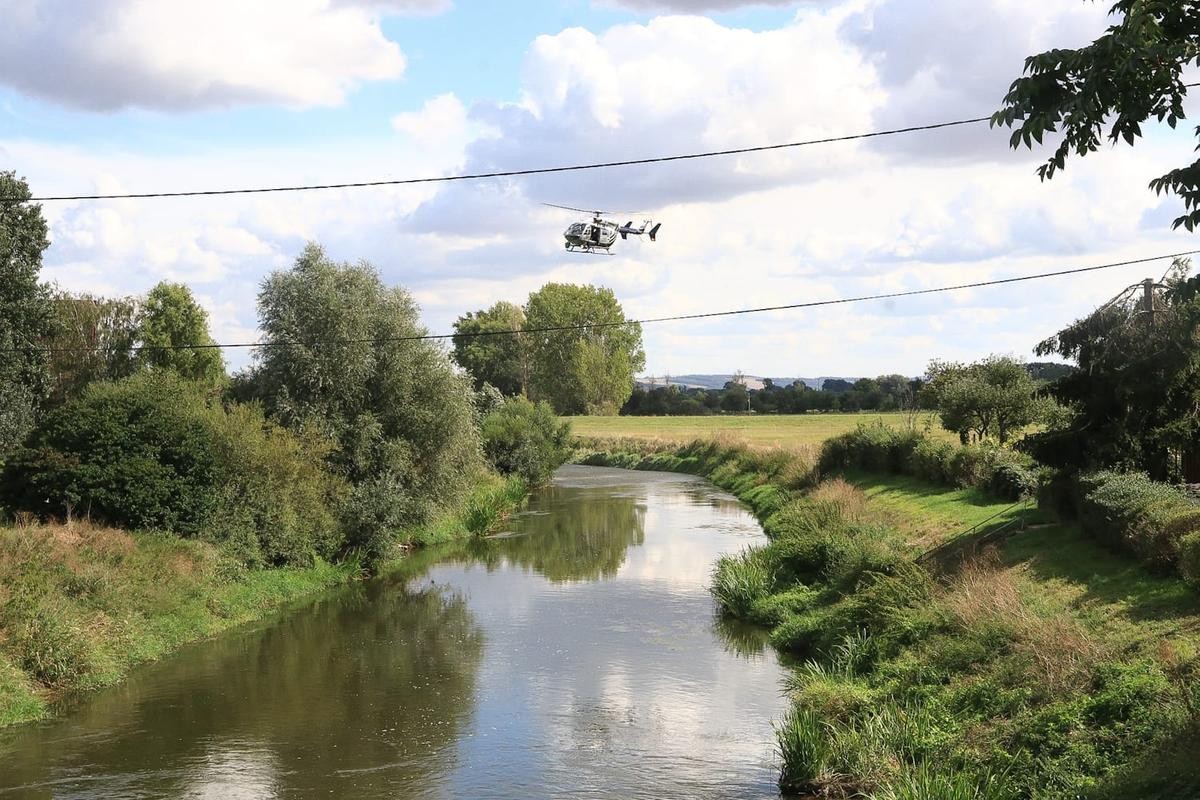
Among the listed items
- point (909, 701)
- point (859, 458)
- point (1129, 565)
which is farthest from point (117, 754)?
point (859, 458)

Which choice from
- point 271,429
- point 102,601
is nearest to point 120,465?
point 102,601

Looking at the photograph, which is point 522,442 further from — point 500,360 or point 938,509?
point 500,360

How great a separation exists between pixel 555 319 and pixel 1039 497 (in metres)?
106

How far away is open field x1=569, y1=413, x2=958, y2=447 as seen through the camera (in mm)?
80375

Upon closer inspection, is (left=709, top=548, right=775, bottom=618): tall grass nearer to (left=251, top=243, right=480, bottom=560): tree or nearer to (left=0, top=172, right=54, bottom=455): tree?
(left=251, top=243, right=480, bottom=560): tree

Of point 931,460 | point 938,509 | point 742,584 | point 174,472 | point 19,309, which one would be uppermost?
point 19,309

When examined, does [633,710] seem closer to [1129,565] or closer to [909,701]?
[909,701]

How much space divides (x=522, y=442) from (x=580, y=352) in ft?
217

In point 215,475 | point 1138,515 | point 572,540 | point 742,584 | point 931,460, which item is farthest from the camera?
point 572,540

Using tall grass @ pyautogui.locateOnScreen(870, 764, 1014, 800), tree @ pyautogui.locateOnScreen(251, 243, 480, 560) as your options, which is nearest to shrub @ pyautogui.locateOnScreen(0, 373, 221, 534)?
tree @ pyautogui.locateOnScreen(251, 243, 480, 560)

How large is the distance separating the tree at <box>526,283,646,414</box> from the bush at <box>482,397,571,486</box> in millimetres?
60272

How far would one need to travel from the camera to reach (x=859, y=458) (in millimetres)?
48688

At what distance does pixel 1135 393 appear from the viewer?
2555 centimetres

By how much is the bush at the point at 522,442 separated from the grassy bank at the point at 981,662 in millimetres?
32865
